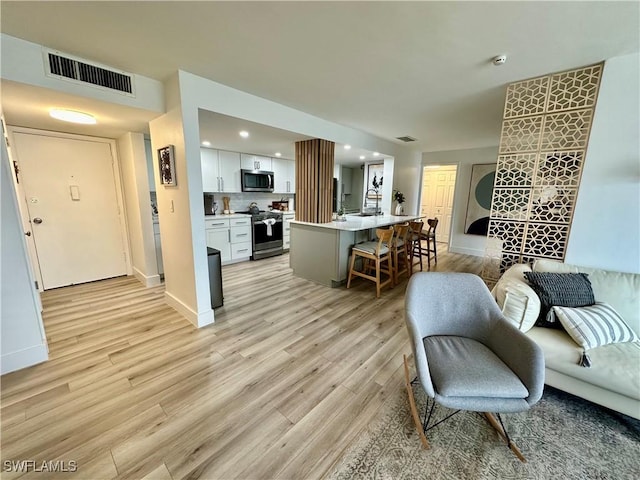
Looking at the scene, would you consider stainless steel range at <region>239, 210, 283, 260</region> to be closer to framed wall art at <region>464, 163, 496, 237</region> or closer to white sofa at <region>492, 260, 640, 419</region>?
white sofa at <region>492, 260, 640, 419</region>

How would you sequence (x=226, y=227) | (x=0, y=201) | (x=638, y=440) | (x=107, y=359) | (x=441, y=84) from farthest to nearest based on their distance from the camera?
(x=226, y=227) → (x=441, y=84) → (x=107, y=359) → (x=0, y=201) → (x=638, y=440)

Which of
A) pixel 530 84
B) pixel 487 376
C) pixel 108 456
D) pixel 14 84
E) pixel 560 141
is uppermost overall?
pixel 530 84

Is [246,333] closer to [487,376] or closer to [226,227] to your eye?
[487,376]

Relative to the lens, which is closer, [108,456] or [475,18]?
[108,456]

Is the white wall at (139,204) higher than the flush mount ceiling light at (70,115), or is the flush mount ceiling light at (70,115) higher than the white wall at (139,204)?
the flush mount ceiling light at (70,115)

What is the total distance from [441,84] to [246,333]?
123 inches

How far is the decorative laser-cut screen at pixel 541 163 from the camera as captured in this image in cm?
218

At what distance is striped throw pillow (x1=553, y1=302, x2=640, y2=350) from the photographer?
1602 millimetres

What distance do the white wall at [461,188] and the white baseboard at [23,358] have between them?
6.50m

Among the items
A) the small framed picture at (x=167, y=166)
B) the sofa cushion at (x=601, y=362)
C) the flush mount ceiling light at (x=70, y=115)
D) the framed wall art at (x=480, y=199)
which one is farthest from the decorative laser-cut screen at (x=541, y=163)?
the flush mount ceiling light at (x=70, y=115)

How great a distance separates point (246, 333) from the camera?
2.52 meters

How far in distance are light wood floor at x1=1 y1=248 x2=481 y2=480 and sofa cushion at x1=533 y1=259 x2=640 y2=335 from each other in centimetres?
155

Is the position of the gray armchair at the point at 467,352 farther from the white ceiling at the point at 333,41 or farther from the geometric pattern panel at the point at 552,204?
the white ceiling at the point at 333,41

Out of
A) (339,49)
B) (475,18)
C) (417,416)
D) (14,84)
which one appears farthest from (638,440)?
(14,84)
